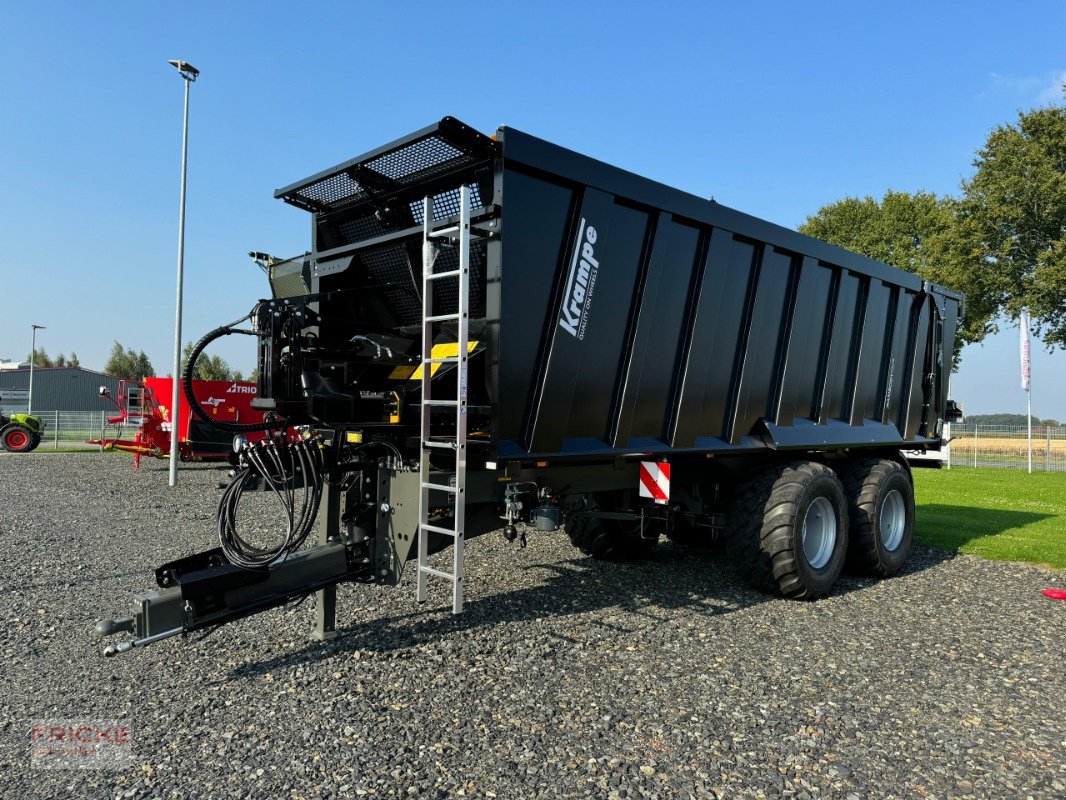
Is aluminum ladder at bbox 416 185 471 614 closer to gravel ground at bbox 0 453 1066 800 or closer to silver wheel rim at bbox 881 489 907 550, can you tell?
gravel ground at bbox 0 453 1066 800

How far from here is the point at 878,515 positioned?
23.6 ft

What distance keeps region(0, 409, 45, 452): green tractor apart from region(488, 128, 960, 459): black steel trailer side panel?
78.9 feet

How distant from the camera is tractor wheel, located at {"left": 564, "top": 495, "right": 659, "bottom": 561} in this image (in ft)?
23.0

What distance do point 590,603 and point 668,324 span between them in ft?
7.66

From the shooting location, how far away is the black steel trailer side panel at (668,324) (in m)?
4.48

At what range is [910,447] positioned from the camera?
8633mm

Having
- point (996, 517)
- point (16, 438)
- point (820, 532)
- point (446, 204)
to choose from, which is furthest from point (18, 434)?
point (996, 517)

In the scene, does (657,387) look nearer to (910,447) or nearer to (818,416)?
(818,416)

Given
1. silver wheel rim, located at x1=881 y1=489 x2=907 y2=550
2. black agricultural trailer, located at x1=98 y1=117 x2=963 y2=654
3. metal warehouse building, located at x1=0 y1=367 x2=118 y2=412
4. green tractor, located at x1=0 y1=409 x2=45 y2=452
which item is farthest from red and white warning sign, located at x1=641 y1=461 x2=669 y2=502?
metal warehouse building, located at x1=0 y1=367 x2=118 y2=412

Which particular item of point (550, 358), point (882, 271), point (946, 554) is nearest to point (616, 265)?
point (550, 358)

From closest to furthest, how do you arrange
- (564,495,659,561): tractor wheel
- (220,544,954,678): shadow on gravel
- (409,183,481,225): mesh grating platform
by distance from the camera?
(220,544,954,678): shadow on gravel < (409,183,481,225): mesh grating platform < (564,495,659,561): tractor wheel

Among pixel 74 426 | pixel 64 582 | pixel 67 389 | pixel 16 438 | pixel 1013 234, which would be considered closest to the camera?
pixel 64 582

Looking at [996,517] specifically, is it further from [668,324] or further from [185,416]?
[185,416]

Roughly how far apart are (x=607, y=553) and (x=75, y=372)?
64489 millimetres
